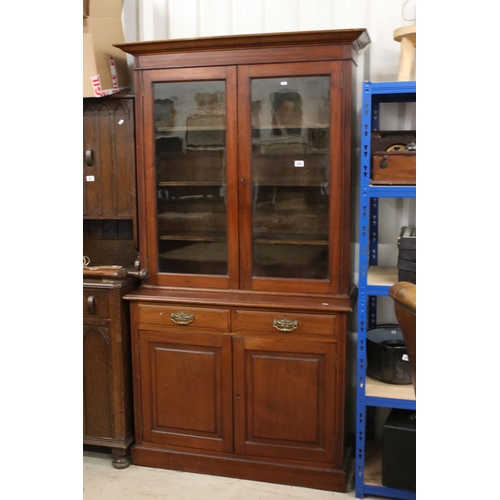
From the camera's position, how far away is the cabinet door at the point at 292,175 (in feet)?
9.29

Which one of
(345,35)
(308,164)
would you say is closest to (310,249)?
(308,164)

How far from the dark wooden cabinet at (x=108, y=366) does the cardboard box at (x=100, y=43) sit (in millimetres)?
1036

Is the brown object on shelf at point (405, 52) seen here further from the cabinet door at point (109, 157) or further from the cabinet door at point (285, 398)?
the cabinet door at point (109, 157)

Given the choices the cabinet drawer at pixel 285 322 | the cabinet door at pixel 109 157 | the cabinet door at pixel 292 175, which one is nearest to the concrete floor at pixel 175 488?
the cabinet drawer at pixel 285 322

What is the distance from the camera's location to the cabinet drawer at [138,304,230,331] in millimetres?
2941

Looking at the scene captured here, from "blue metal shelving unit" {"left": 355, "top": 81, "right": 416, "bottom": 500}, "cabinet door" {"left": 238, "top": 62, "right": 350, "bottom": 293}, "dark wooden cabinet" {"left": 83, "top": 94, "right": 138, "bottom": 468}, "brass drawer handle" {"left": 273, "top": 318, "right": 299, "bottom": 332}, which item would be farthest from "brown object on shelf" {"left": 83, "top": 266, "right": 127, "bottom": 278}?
"blue metal shelving unit" {"left": 355, "top": 81, "right": 416, "bottom": 500}

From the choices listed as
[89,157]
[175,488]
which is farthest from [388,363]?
[89,157]

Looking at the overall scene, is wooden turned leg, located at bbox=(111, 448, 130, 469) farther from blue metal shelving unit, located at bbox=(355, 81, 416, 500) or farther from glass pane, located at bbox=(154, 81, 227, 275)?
blue metal shelving unit, located at bbox=(355, 81, 416, 500)
